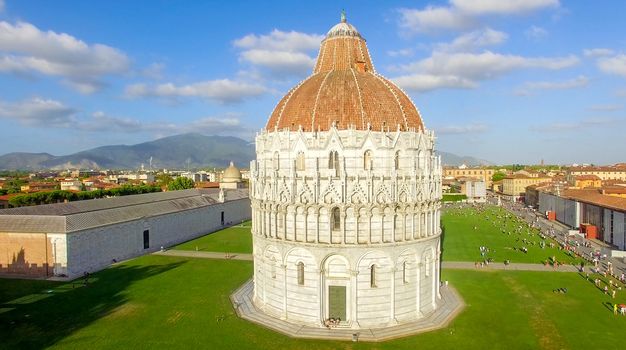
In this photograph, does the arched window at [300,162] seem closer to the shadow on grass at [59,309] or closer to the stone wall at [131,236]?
the shadow on grass at [59,309]

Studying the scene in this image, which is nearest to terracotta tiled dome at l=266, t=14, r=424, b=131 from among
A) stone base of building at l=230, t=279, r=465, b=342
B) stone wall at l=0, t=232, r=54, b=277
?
stone base of building at l=230, t=279, r=465, b=342

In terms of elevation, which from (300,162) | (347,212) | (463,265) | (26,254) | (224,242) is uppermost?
(300,162)

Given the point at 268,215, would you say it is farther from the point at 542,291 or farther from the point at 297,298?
the point at 542,291

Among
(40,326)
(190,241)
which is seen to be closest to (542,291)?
(40,326)

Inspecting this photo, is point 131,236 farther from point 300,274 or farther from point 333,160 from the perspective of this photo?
point 333,160

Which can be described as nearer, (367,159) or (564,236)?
(367,159)

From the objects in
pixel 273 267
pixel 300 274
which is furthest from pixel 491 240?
pixel 273 267

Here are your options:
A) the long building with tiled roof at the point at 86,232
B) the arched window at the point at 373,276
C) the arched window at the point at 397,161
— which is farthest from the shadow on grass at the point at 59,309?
the arched window at the point at 397,161
